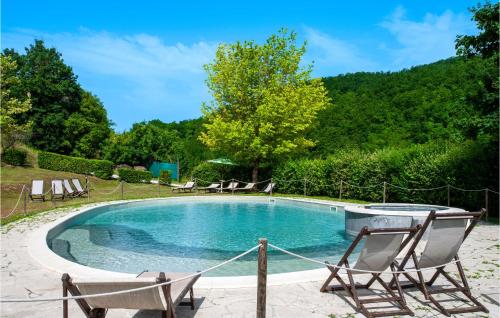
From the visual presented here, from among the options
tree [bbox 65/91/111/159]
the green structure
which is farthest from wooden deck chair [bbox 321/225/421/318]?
tree [bbox 65/91/111/159]

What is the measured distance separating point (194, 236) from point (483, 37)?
10649 millimetres

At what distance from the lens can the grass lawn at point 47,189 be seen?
596 inches

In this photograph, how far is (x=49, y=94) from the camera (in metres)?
37.7

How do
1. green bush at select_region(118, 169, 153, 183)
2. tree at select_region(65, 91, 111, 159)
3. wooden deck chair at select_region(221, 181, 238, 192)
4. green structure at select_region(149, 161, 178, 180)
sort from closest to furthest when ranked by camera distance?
1. wooden deck chair at select_region(221, 181, 238, 192)
2. green bush at select_region(118, 169, 153, 183)
3. tree at select_region(65, 91, 111, 159)
4. green structure at select_region(149, 161, 178, 180)

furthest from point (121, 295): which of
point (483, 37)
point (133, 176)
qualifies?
point (133, 176)

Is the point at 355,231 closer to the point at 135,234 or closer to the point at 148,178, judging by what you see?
the point at 135,234

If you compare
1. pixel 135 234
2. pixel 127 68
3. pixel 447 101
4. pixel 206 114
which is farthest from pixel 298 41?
pixel 135 234

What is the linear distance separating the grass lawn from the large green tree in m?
10.1

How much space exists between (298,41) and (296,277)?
22.5m

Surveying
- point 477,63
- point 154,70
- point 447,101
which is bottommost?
point 477,63

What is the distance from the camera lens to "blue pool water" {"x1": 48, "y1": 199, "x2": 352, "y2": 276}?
304 inches

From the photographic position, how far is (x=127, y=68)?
17406 millimetres

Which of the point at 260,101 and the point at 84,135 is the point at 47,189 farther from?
the point at 84,135

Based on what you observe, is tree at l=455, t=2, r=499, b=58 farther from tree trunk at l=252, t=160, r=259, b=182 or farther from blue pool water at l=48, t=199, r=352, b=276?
tree trunk at l=252, t=160, r=259, b=182
